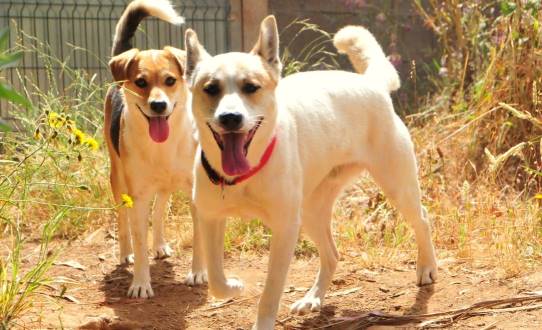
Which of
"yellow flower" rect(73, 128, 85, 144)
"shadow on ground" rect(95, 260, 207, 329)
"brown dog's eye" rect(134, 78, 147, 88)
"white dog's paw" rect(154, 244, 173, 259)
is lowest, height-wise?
"shadow on ground" rect(95, 260, 207, 329)

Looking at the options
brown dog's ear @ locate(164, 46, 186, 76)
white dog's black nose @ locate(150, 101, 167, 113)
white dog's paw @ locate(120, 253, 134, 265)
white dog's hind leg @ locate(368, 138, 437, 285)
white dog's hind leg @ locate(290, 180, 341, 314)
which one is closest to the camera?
white dog's hind leg @ locate(368, 138, 437, 285)

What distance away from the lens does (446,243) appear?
5141 millimetres

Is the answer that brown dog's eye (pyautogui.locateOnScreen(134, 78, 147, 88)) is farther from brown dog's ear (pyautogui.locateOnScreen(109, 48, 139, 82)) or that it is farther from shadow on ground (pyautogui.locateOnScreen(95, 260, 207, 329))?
shadow on ground (pyautogui.locateOnScreen(95, 260, 207, 329))

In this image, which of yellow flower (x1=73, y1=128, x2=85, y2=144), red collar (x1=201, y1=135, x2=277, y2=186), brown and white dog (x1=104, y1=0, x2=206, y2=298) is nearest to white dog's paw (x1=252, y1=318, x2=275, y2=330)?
red collar (x1=201, y1=135, x2=277, y2=186)

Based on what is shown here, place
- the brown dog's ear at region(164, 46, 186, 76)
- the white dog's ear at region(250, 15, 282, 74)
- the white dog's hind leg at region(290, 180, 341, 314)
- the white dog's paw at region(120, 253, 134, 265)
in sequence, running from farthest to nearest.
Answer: the white dog's paw at region(120, 253, 134, 265)
the brown dog's ear at region(164, 46, 186, 76)
the white dog's hind leg at region(290, 180, 341, 314)
the white dog's ear at region(250, 15, 282, 74)

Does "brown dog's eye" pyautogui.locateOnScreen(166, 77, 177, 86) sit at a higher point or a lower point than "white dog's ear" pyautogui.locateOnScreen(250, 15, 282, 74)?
lower

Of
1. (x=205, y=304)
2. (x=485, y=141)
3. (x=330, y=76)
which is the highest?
(x=330, y=76)

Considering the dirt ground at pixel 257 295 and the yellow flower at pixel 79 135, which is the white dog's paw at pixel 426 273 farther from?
the yellow flower at pixel 79 135

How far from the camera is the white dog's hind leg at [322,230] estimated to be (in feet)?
14.2

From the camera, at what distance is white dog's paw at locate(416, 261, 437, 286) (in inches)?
174

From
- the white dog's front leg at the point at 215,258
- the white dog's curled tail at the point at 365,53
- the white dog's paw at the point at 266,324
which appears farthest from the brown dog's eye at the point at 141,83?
the white dog's paw at the point at 266,324

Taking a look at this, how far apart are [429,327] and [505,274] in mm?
656

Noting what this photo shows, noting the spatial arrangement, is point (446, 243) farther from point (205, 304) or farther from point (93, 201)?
point (93, 201)

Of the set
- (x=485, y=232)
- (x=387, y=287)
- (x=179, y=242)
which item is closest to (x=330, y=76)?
(x=387, y=287)
